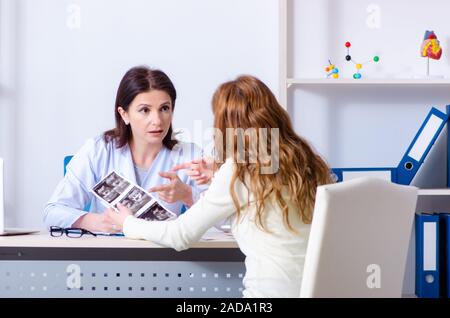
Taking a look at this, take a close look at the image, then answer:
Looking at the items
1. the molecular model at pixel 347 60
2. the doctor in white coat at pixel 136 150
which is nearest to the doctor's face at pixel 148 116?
the doctor in white coat at pixel 136 150

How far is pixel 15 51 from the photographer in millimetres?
3475

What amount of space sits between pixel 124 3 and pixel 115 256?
4.95ft

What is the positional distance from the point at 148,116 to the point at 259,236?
4.15 feet

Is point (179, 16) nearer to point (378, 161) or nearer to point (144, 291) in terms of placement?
point (378, 161)

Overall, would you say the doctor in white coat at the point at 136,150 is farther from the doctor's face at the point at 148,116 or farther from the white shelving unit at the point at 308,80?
the white shelving unit at the point at 308,80

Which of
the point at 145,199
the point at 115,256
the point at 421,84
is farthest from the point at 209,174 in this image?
the point at 421,84

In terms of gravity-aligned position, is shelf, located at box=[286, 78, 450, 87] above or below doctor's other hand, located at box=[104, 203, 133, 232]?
above

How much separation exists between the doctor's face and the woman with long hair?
1036mm

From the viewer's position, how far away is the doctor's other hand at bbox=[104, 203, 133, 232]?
2.23 m

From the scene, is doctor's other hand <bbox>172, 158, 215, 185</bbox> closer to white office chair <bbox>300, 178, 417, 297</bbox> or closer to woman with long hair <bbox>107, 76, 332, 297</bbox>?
woman with long hair <bbox>107, 76, 332, 297</bbox>

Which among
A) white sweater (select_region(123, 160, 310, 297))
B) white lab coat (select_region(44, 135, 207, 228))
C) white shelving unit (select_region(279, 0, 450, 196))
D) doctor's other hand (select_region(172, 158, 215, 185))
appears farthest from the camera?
white shelving unit (select_region(279, 0, 450, 196))

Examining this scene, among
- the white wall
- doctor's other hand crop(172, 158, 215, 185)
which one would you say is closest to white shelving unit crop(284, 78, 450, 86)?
the white wall

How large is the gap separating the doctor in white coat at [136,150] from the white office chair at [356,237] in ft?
4.13

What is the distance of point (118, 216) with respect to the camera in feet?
7.34
